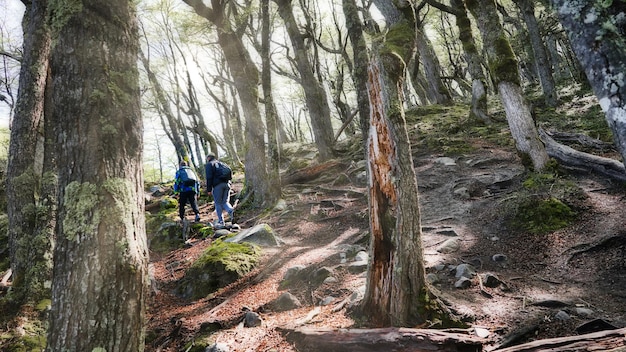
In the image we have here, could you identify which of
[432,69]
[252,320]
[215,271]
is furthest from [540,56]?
[252,320]

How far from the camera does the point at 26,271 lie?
527 cm

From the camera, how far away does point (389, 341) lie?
3.02 meters

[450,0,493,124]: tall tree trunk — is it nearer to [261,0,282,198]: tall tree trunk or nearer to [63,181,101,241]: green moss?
[261,0,282,198]: tall tree trunk

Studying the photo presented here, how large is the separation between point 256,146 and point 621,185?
347 inches

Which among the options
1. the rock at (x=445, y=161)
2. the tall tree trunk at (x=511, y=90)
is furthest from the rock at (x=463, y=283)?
the rock at (x=445, y=161)

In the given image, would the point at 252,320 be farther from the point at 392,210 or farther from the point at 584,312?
the point at 584,312

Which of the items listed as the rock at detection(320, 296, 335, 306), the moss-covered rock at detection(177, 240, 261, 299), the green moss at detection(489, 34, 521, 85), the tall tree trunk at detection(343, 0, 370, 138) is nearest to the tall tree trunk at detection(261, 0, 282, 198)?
the moss-covered rock at detection(177, 240, 261, 299)

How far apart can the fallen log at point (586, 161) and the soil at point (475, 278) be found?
21cm

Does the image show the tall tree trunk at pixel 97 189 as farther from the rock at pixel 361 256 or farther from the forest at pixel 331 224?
the rock at pixel 361 256

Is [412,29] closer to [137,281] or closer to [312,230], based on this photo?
[137,281]

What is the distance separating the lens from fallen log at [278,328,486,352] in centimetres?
295

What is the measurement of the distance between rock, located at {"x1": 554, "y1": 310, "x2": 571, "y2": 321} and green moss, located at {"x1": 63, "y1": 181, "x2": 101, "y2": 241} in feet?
14.3

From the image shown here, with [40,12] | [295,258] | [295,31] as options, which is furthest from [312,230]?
[295,31]

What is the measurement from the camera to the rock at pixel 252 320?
4.13 m
